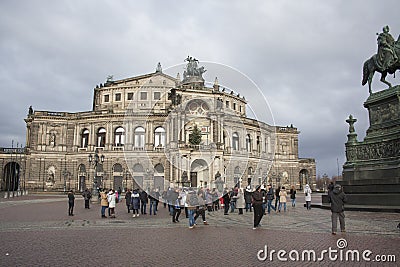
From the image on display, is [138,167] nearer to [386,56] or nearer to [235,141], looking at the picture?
[235,141]

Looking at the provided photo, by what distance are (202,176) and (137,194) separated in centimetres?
3750

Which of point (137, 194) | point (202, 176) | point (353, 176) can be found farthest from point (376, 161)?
point (202, 176)

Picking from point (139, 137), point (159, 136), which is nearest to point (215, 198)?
point (159, 136)

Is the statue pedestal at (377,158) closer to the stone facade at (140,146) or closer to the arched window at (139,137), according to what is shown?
the stone facade at (140,146)

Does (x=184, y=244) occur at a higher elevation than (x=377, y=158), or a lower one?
lower

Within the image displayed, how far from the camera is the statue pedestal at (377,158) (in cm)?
1594

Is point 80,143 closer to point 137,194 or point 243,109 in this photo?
point 243,109

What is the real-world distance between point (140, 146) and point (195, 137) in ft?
35.4

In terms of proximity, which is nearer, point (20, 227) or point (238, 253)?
point (238, 253)

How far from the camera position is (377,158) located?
56.1ft

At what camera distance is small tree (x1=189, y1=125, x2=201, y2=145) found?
5647cm

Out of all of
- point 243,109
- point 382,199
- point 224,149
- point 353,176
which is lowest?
point 382,199

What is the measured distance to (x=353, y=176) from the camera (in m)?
17.8

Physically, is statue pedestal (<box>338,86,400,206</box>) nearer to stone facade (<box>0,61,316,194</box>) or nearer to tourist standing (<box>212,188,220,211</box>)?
tourist standing (<box>212,188,220,211</box>)
